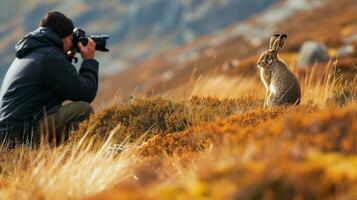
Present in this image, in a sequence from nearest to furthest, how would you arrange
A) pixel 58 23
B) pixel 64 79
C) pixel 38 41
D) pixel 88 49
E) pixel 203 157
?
pixel 203 157, pixel 64 79, pixel 38 41, pixel 58 23, pixel 88 49

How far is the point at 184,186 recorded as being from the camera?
3508 millimetres

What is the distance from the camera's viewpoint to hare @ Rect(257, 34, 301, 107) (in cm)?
808

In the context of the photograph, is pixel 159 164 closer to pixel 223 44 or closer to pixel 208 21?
pixel 223 44

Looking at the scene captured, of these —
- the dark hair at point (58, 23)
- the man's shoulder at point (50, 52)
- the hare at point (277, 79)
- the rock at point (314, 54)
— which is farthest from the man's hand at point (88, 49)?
the rock at point (314, 54)

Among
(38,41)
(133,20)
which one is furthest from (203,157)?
(133,20)

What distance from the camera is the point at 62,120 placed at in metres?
8.27

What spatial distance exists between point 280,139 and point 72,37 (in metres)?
4.94

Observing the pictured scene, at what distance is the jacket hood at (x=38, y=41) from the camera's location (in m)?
8.03

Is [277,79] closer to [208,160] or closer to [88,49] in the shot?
[88,49]

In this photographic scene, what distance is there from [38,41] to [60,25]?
1.22 feet

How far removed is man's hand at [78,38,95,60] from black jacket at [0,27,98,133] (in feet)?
0.96

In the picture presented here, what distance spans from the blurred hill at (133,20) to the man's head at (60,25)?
4347 inches

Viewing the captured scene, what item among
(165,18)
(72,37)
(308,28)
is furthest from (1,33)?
(72,37)

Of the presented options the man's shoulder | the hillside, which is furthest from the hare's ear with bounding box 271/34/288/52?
the man's shoulder
